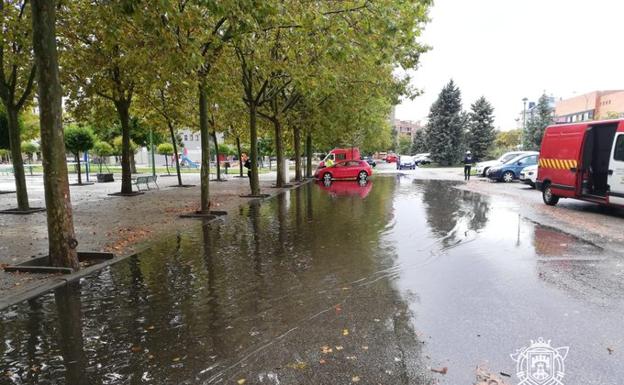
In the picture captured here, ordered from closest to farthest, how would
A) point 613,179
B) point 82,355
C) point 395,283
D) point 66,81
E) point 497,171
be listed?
point 82,355
point 395,283
point 613,179
point 66,81
point 497,171

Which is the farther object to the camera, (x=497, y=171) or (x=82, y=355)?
(x=497, y=171)

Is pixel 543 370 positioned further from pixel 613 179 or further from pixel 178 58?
pixel 613 179

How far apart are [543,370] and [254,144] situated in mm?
15681

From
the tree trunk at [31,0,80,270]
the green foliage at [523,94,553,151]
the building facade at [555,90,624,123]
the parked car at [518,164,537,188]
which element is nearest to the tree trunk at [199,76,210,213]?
the tree trunk at [31,0,80,270]

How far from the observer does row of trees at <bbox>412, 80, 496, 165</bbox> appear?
2267 inches

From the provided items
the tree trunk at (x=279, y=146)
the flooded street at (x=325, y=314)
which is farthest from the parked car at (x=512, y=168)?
the flooded street at (x=325, y=314)

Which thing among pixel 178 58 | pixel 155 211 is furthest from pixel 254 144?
pixel 178 58

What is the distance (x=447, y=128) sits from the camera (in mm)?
59469

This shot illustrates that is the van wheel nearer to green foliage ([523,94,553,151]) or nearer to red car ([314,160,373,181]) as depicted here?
red car ([314,160,373,181])

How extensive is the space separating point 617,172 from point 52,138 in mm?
13433

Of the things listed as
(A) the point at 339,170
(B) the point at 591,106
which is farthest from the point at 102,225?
(B) the point at 591,106

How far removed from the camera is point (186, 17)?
28.2ft

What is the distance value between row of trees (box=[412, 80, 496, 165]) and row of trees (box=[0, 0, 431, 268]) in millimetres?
35981

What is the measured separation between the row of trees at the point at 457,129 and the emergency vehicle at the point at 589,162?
45441mm
